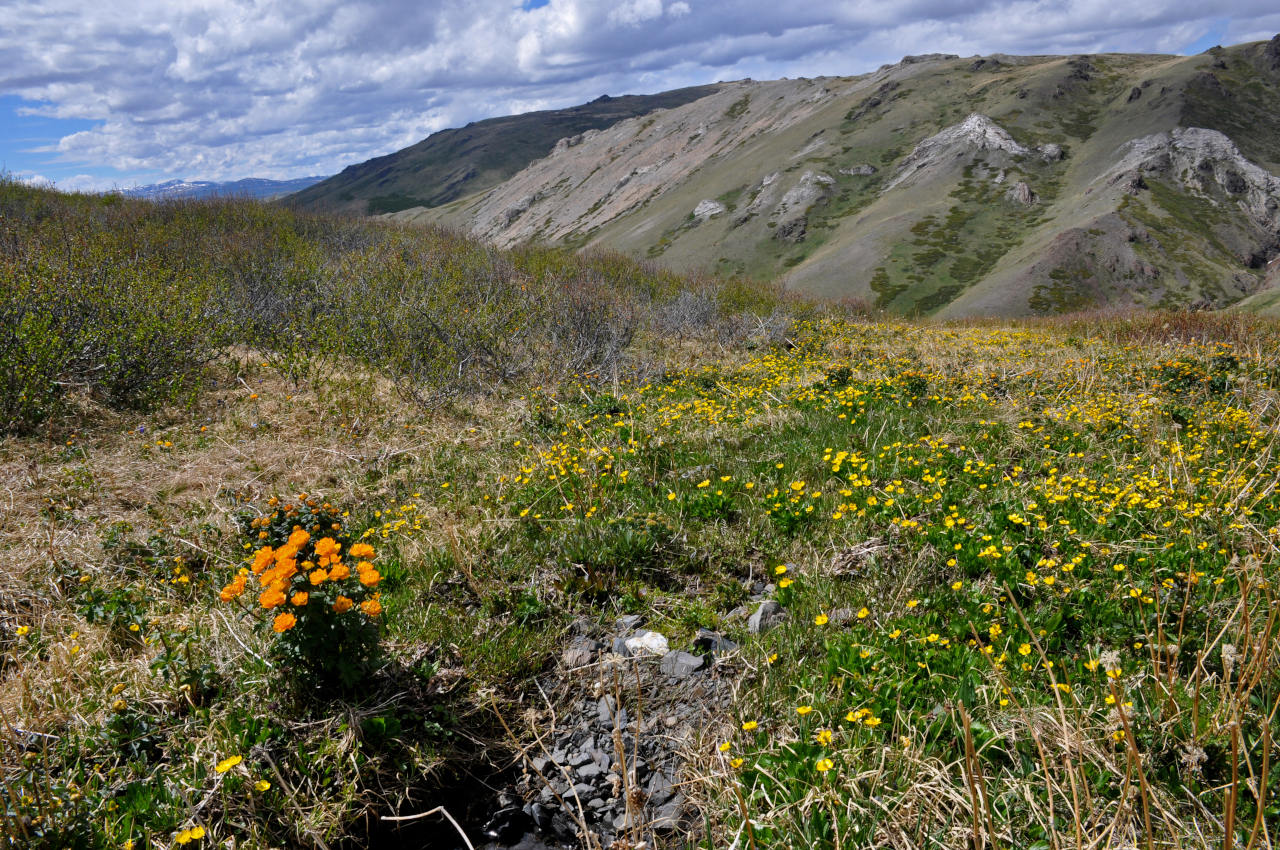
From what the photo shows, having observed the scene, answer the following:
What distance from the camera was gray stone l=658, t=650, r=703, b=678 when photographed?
142 inches

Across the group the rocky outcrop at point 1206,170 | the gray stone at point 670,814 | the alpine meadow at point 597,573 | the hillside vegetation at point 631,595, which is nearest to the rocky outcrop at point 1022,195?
the rocky outcrop at point 1206,170

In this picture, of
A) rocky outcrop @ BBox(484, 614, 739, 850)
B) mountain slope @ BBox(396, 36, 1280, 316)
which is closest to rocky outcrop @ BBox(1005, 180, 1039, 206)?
mountain slope @ BBox(396, 36, 1280, 316)

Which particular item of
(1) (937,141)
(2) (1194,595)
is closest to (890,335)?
(2) (1194,595)

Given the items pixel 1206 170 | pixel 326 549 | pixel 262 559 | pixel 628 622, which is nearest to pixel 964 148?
pixel 1206 170

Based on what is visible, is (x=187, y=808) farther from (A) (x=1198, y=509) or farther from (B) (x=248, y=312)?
(B) (x=248, y=312)

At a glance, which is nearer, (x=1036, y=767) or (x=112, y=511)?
(x=1036, y=767)

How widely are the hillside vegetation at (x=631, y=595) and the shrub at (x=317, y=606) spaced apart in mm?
21

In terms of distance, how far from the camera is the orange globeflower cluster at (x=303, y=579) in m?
2.83

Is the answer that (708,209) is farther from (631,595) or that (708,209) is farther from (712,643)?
(712,643)

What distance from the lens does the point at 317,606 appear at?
3.02m

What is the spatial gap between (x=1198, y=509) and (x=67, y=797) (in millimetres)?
6023

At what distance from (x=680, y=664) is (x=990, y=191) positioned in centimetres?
7814

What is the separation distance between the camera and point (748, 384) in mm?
9094

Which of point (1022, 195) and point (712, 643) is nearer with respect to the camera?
point (712, 643)
